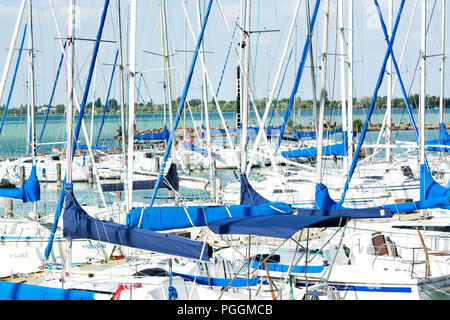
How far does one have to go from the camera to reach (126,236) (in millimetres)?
11922

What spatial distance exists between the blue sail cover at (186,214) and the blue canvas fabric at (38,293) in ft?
8.63

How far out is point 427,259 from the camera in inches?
522

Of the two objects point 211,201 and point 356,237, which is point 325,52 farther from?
point 211,201

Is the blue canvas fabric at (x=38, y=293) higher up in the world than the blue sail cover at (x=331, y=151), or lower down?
lower down

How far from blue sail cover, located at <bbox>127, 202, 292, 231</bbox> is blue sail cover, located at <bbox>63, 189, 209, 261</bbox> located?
1350 mm

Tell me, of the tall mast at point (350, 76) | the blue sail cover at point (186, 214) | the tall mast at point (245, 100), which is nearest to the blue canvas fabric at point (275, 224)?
the blue sail cover at point (186, 214)

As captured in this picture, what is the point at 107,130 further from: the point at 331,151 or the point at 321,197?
the point at 321,197

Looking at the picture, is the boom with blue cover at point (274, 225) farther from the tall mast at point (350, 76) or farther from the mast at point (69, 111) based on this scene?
the tall mast at point (350, 76)

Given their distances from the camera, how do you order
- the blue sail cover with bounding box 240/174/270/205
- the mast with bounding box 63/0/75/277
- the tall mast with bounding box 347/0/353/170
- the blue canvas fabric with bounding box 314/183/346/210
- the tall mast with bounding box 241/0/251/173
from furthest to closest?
the tall mast with bounding box 347/0/353/170
the tall mast with bounding box 241/0/251/173
the blue sail cover with bounding box 240/174/270/205
the blue canvas fabric with bounding box 314/183/346/210
the mast with bounding box 63/0/75/277

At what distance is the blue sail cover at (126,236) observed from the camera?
37.2 feet

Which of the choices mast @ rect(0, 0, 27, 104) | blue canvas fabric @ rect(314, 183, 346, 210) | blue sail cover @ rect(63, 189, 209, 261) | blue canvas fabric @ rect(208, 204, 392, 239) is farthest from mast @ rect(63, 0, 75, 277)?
blue canvas fabric @ rect(314, 183, 346, 210)

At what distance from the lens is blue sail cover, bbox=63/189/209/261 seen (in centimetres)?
1133

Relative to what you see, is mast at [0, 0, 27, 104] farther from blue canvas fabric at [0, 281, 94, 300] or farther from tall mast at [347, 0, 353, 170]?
tall mast at [347, 0, 353, 170]
